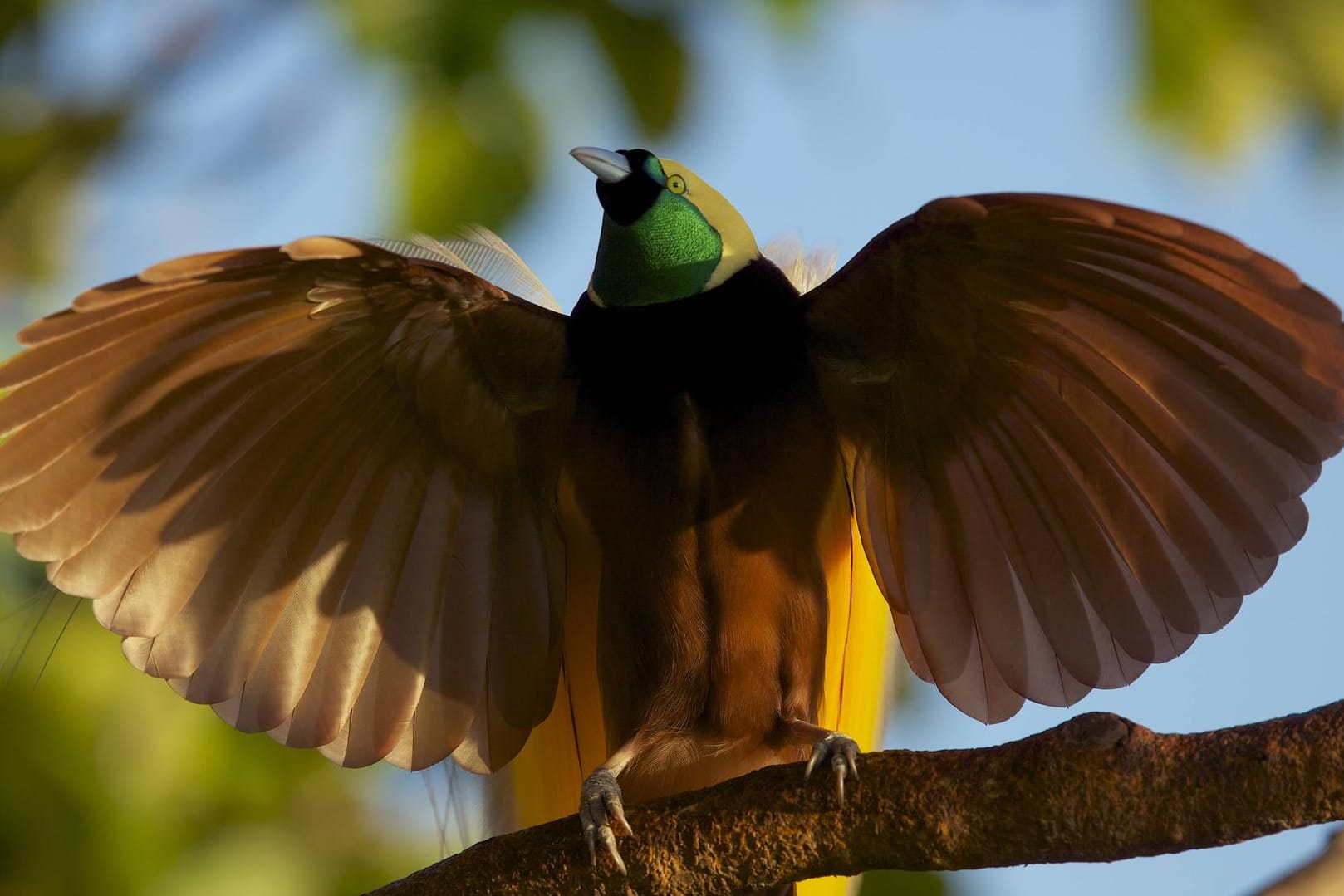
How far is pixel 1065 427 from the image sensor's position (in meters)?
2.47

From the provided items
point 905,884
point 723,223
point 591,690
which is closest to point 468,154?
point 723,223

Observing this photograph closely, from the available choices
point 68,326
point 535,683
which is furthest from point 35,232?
point 535,683

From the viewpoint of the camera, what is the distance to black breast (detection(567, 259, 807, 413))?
2.56 metres

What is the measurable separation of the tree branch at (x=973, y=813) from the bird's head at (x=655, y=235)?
0.88m

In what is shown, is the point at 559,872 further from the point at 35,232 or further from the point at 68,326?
the point at 35,232

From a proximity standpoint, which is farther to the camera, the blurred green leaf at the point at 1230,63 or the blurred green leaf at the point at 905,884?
the blurred green leaf at the point at 905,884

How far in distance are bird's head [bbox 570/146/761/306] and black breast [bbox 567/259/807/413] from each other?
0.15 ft

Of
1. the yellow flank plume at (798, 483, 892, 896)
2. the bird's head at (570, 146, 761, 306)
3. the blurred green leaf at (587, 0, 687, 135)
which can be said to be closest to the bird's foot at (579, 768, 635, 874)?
the yellow flank plume at (798, 483, 892, 896)

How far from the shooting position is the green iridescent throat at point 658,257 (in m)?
2.66

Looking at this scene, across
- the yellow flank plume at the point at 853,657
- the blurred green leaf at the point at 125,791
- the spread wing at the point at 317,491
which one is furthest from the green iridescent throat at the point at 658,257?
the blurred green leaf at the point at 125,791

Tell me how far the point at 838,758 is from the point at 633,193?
43.1 inches

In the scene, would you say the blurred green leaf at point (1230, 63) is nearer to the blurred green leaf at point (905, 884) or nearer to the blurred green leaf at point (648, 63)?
the blurred green leaf at point (648, 63)

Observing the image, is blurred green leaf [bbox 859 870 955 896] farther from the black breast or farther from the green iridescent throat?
the green iridescent throat

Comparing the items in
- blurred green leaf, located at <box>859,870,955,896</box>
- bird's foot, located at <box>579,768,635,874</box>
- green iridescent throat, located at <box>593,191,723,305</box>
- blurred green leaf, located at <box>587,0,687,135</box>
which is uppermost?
blurred green leaf, located at <box>587,0,687,135</box>
